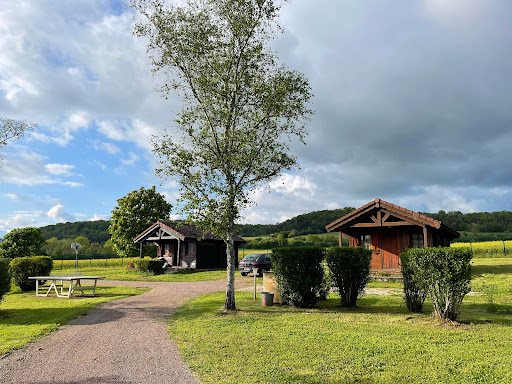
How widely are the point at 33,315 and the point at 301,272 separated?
8.54 metres

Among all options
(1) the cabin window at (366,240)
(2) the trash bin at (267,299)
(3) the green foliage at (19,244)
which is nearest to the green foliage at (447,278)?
(2) the trash bin at (267,299)

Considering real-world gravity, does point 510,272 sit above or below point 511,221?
below

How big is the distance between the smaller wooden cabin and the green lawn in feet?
69.0

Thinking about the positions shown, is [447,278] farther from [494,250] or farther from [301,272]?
[494,250]

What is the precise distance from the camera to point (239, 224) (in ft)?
39.6

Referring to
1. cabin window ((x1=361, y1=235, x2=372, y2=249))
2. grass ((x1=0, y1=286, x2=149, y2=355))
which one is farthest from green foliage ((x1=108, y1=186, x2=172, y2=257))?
cabin window ((x1=361, y1=235, x2=372, y2=249))

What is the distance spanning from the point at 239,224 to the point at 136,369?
684 cm

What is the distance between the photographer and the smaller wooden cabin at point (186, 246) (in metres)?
31.8

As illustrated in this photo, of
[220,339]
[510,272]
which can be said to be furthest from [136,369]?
[510,272]

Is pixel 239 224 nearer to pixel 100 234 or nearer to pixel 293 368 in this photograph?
pixel 293 368

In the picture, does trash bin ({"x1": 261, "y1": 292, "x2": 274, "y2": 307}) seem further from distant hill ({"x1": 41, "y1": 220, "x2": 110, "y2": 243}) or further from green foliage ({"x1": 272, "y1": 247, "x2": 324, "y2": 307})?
distant hill ({"x1": 41, "y1": 220, "x2": 110, "y2": 243})

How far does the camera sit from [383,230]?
23.0 metres

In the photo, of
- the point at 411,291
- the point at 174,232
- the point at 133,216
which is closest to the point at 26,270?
the point at 174,232

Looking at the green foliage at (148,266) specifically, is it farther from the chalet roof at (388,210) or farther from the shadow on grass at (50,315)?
the shadow on grass at (50,315)
